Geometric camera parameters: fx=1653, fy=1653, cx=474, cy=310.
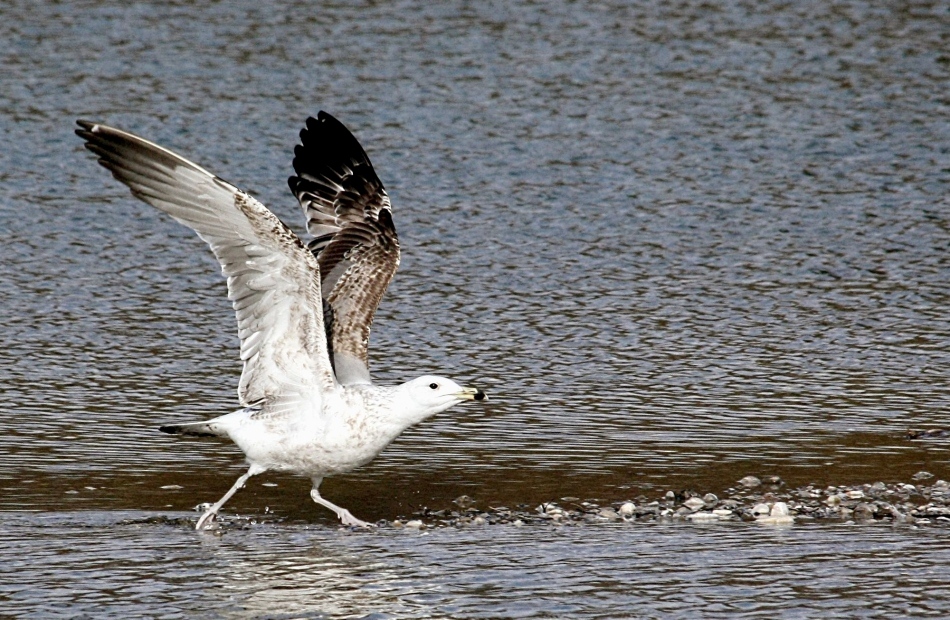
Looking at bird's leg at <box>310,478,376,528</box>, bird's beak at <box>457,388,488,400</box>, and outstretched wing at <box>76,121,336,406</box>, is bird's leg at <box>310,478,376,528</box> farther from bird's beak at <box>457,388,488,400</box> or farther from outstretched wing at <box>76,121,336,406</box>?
bird's beak at <box>457,388,488,400</box>

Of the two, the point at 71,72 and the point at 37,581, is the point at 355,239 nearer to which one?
the point at 37,581

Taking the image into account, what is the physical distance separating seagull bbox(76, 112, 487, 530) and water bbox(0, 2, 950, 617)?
1.27 ft

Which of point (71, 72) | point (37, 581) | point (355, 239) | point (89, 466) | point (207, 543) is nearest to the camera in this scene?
point (37, 581)

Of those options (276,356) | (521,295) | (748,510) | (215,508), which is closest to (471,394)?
(276,356)

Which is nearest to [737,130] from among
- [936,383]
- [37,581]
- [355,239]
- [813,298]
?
[813,298]

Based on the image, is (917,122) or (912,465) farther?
(917,122)

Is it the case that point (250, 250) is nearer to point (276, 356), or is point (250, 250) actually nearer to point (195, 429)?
point (276, 356)

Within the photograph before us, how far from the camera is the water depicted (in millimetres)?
7844

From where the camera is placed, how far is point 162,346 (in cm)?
1216

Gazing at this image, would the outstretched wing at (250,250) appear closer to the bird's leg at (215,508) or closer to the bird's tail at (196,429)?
the bird's tail at (196,429)

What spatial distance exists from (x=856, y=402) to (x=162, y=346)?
4986 millimetres

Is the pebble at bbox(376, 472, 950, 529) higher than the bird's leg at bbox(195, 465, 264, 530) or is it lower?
lower

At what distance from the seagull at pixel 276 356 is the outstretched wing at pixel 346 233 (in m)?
0.13

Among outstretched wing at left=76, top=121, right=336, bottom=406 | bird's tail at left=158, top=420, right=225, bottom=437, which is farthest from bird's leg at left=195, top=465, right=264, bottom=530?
outstretched wing at left=76, top=121, right=336, bottom=406
